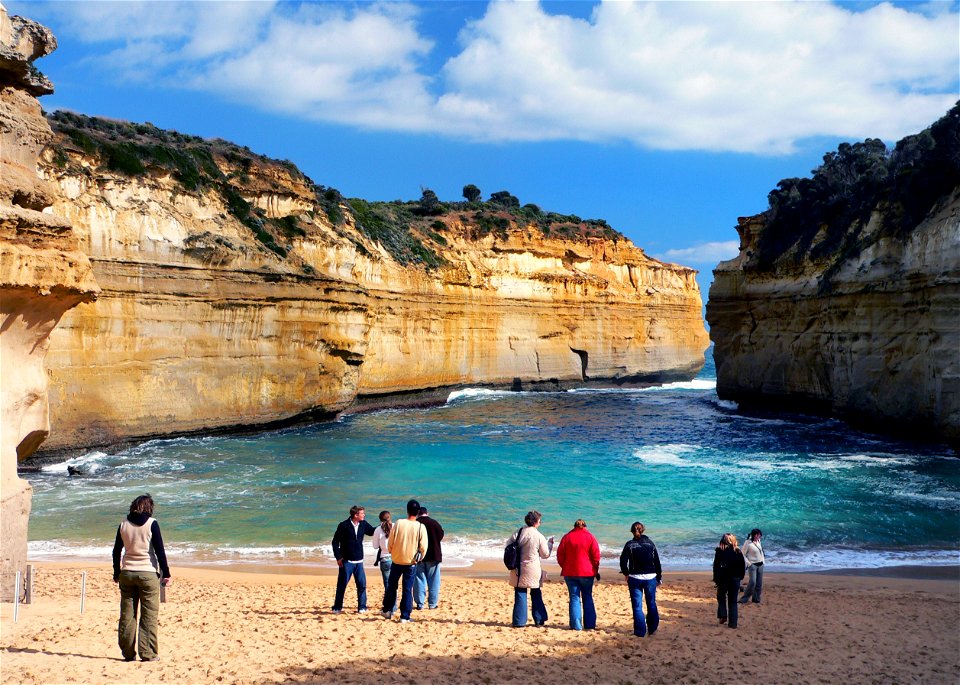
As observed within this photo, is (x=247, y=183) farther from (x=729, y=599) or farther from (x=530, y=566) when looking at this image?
(x=729, y=599)

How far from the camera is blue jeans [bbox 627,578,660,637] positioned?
7691mm

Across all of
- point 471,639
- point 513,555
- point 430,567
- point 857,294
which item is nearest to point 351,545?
point 430,567

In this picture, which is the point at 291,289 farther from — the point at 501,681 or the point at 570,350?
the point at 570,350

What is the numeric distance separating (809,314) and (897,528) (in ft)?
52.5

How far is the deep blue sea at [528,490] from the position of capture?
42.2ft

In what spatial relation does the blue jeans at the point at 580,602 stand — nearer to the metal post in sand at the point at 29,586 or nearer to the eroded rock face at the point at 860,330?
the metal post in sand at the point at 29,586

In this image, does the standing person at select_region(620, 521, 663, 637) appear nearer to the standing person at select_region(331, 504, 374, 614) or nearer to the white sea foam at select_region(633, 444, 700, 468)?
the standing person at select_region(331, 504, 374, 614)

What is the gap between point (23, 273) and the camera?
8.05 meters

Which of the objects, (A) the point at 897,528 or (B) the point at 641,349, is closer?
(A) the point at 897,528

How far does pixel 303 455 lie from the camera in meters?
21.2

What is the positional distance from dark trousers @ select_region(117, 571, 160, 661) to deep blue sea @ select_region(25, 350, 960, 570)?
5959 millimetres

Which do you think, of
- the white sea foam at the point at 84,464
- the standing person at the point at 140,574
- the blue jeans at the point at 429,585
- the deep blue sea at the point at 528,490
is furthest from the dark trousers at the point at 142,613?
the white sea foam at the point at 84,464

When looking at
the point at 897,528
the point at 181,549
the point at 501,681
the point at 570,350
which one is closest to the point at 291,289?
the point at 181,549

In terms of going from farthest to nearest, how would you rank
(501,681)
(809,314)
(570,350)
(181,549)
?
(570,350), (809,314), (181,549), (501,681)
